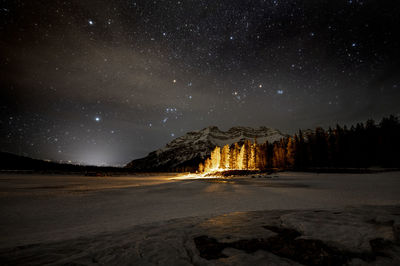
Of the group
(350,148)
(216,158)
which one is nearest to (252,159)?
(216,158)

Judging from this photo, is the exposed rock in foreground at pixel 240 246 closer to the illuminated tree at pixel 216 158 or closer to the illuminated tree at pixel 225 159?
the illuminated tree at pixel 225 159

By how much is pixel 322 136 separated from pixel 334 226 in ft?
234

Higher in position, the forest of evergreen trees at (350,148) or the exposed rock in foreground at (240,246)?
the forest of evergreen trees at (350,148)

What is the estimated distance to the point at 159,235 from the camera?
4.59 metres

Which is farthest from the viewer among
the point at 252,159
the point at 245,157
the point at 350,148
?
the point at 245,157

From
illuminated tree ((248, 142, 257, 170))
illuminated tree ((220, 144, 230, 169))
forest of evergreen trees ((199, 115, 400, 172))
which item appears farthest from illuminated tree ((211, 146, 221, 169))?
forest of evergreen trees ((199, 115, 400, 172))

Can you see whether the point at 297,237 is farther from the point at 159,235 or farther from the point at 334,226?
the point at 159,235

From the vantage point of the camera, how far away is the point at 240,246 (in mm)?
3688

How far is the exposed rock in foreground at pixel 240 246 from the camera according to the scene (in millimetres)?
3119

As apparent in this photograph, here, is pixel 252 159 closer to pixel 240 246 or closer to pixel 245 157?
pixel 245 157

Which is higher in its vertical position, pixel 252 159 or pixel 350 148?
pixel 350 148

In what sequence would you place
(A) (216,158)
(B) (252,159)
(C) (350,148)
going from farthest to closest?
1. (A) (216,158)
2. (B) (252,159)
3. (C) (350,148)

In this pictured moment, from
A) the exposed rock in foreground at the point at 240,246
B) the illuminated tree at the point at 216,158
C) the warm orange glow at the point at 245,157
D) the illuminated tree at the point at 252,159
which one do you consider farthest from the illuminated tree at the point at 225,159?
the exposed rock in foreground at the point at 240,246

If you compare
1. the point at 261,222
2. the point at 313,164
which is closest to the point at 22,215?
the point at 261,222
